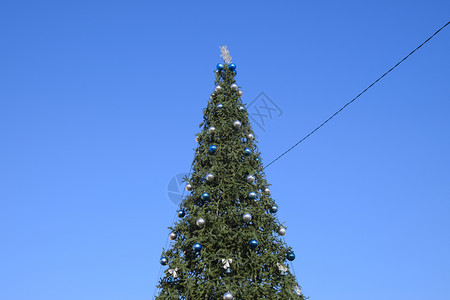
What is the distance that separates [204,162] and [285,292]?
349 cm

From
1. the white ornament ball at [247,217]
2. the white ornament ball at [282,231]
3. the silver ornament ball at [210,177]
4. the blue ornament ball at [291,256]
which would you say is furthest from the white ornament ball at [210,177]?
the blue ornament ball at [291,256]

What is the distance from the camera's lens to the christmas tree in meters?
6.96

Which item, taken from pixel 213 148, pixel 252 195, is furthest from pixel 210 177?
pixel 252 195

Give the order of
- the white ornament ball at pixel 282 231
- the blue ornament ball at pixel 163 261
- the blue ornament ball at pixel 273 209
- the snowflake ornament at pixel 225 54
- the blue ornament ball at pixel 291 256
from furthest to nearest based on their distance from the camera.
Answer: the snowflake ornament at pixel 225 54
the blue ornament ball at pixel 273 209
the white ornament ball at pixel 282 231
the blue ornament ball at pixel 163 261
the blue ornament ball at pixel 291 256

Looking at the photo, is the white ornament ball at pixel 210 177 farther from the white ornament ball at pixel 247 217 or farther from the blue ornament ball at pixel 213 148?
the white ornament ball at pixel 247 217

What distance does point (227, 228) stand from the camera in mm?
7488

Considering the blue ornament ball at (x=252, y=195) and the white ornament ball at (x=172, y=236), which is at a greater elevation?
the blue ornament ball at (x=252, y=195)

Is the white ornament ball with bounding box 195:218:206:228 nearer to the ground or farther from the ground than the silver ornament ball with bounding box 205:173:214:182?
nearer to the ground

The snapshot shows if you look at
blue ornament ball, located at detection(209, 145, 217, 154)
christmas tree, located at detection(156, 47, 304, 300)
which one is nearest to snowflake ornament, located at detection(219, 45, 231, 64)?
christmas tree, located at detection(156, 47, 304, 300)

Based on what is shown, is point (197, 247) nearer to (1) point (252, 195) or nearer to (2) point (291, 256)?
(1) point (252, 195)

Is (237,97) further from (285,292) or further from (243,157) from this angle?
(285,292)

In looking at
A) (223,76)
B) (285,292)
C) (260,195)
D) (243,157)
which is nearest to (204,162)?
(243,157)

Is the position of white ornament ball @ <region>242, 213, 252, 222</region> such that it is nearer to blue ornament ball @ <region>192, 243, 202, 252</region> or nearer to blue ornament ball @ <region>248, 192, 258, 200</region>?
blue ornament ball @ <region>248, 192, 258, 200</region>

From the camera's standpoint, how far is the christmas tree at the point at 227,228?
696cm
